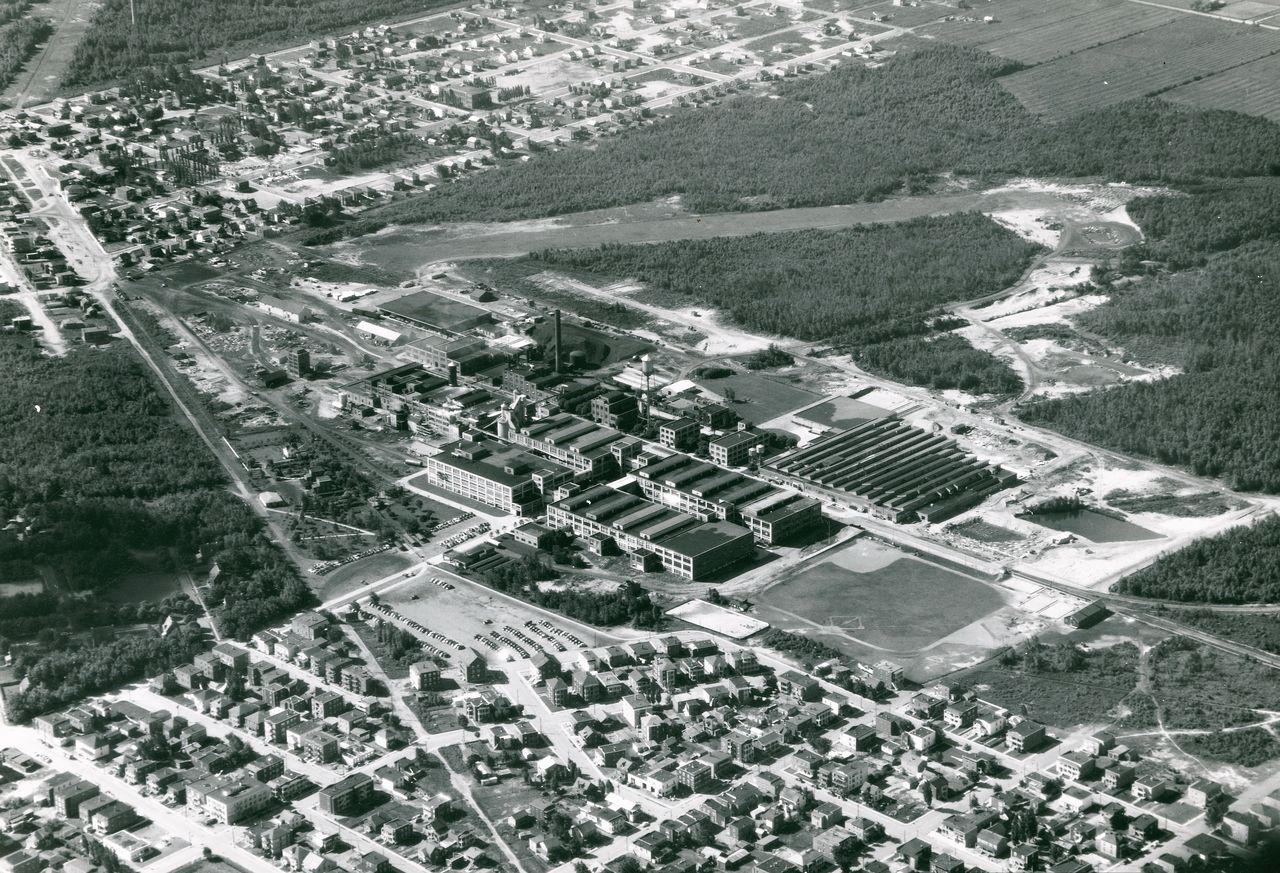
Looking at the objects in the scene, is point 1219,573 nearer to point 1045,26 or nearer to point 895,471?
point 895,471

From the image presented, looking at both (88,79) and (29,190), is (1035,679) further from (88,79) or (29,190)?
(88,79)

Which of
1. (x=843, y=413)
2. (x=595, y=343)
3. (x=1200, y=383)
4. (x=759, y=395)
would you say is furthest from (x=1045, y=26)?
(x=843, y=413)

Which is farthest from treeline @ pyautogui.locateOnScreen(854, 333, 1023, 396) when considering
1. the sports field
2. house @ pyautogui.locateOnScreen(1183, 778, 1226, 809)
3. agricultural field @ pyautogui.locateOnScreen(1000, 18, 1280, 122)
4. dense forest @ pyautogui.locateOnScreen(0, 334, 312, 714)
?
agricultural field @ pyautogui.locateOnScreen(1000, 18, 1280, 122)

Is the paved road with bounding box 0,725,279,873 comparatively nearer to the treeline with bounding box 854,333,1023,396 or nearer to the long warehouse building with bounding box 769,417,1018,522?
the long warehouse building with bounding box 769,417,1018,522

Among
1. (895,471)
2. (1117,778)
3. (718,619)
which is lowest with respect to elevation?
(1117,778)

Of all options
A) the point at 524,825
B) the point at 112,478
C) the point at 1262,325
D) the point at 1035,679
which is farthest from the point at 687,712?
the point at 1262,325
